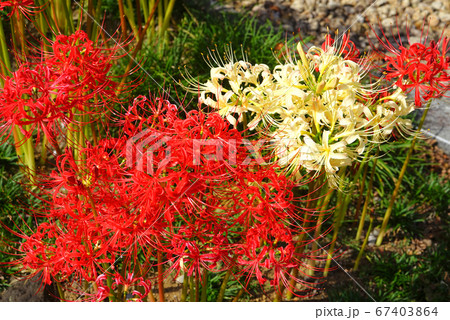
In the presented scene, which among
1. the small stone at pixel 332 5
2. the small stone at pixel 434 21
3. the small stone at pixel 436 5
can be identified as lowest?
the small stone at pixel 434 21

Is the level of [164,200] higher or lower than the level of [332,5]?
higher

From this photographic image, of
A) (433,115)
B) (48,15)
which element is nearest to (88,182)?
(48,15)

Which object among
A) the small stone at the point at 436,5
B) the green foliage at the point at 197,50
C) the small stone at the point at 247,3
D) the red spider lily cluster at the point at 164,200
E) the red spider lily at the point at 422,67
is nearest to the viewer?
the red spider lily cluster at the point at 164,200

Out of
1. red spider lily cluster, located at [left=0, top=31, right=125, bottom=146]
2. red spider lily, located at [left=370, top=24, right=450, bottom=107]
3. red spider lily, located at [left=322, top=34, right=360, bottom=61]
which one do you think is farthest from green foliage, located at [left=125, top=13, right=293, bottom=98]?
red spider lily, located at [left=370, top=24, right=450, bottom=107]

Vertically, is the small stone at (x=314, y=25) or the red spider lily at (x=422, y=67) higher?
the red spider lily at (x=422, y=67)

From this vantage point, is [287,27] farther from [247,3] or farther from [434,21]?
[434,21]

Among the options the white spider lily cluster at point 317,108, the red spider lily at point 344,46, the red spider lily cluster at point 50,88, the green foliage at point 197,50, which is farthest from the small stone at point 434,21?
the red spider lily cluster at point 50,88

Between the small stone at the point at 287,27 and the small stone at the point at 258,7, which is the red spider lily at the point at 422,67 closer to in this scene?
the small stone at the point at 287,27

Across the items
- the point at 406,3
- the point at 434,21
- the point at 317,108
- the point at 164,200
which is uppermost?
the point at 317,108

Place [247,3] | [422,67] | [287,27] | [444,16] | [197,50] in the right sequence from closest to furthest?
[422,67], [197,50], [287,27], [247,3], [444,16]

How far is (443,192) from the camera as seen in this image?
271 centimetres

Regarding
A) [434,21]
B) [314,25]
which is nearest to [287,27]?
[314,25]

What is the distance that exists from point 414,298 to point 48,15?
2.18 meters

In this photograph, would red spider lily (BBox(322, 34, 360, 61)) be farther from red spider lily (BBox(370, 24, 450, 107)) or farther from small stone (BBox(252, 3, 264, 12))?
small stone (BBox(252, 3, 264, 12))
